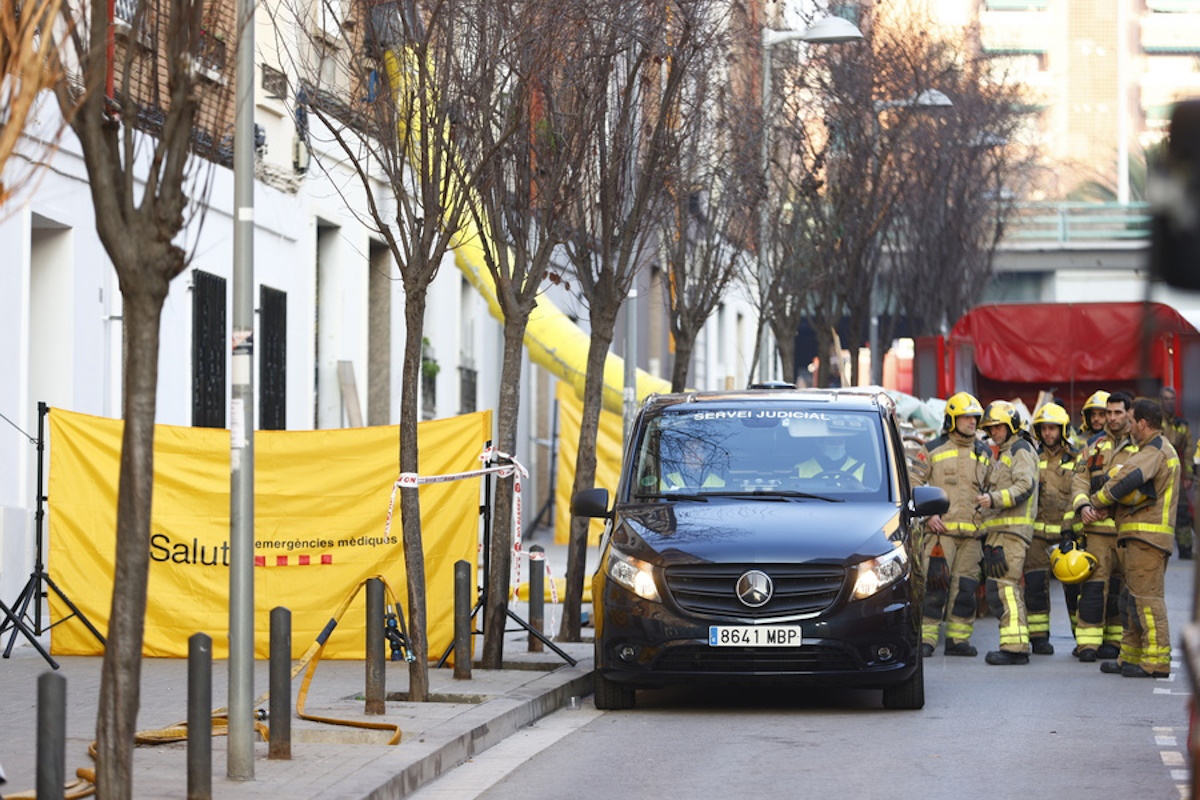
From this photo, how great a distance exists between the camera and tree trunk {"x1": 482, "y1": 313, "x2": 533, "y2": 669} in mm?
14305

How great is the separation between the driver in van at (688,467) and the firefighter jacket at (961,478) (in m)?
3.33

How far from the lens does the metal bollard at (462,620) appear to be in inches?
514

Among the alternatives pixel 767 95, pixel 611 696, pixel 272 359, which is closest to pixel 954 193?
pixel 767 95

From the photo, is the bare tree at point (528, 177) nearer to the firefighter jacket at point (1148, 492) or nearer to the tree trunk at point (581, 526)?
the tree trunk at point (581, 526)

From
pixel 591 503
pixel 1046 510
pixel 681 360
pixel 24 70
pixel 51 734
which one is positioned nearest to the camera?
pixel 51 734

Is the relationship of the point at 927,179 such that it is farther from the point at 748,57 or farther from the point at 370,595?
the point at 370,595

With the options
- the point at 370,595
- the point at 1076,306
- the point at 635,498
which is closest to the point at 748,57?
the point at 1076,306

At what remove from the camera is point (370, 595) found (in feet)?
36.5

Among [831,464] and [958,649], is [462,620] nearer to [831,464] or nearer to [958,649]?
[831,464]

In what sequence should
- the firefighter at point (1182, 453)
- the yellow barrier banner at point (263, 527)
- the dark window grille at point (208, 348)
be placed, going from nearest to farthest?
the yellow barrier banner at point (263, 527) → the dark window grille at point (208, 348) → the firefighter at point (1182, 453)

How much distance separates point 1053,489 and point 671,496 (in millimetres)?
5058

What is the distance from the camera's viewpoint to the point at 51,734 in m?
6.96

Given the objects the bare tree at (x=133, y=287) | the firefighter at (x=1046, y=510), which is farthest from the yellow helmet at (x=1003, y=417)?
the bare tree at (x=133, y=287)

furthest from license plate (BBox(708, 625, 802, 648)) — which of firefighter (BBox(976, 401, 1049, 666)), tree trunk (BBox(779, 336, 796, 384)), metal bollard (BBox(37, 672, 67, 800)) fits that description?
tree trunk (BBox(779, 336, 796, 384))
